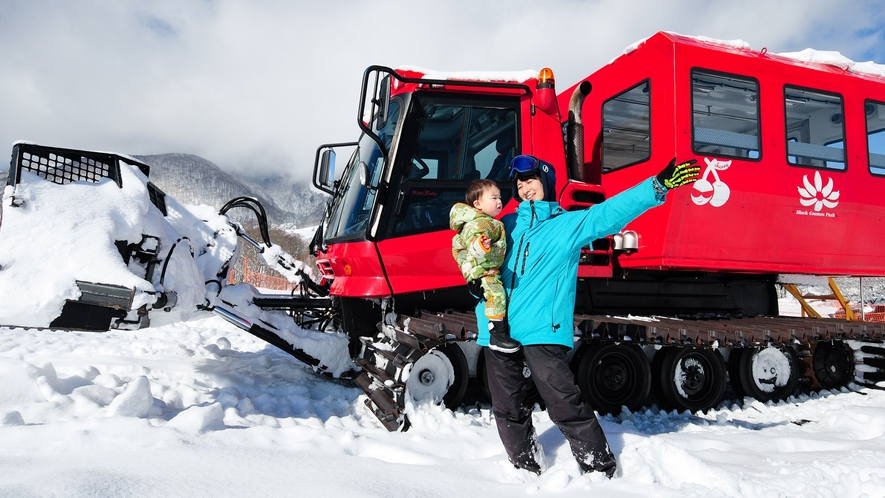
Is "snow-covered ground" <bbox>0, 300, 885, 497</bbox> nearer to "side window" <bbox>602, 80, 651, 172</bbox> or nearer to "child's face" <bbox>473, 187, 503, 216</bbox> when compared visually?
"child's face" <bbox>473, 187, 503, 216</bbox>

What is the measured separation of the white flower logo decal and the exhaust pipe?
2027mm

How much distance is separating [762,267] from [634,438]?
2.50m

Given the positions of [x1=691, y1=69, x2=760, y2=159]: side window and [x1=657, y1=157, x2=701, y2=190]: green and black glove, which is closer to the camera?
[x1=657, y1=157, x2=701, y2=190]: green and black glove

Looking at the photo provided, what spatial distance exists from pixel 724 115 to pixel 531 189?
8.88ft

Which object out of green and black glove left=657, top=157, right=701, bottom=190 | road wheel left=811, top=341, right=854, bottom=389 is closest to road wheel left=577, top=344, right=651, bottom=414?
road wheel left=811, top=341, right=854, bottom=389

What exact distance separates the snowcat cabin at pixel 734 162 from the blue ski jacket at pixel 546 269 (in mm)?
1980

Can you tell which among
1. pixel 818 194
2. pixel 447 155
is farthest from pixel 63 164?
pixel 818 194

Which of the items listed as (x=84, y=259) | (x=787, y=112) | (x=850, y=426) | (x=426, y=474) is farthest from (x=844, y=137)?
(x=84, y=259)

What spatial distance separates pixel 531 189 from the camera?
2.92 meters

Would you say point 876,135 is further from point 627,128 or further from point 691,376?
point 691,376

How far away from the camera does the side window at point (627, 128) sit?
4715 mm

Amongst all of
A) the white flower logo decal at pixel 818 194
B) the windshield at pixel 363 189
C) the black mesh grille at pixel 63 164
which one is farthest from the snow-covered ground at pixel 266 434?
the white flower logo decal at pixel 818 194

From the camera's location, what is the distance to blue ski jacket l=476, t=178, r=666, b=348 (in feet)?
8.91

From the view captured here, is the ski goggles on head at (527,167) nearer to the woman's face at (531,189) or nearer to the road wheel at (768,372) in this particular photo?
the woman's face at (531,189)
